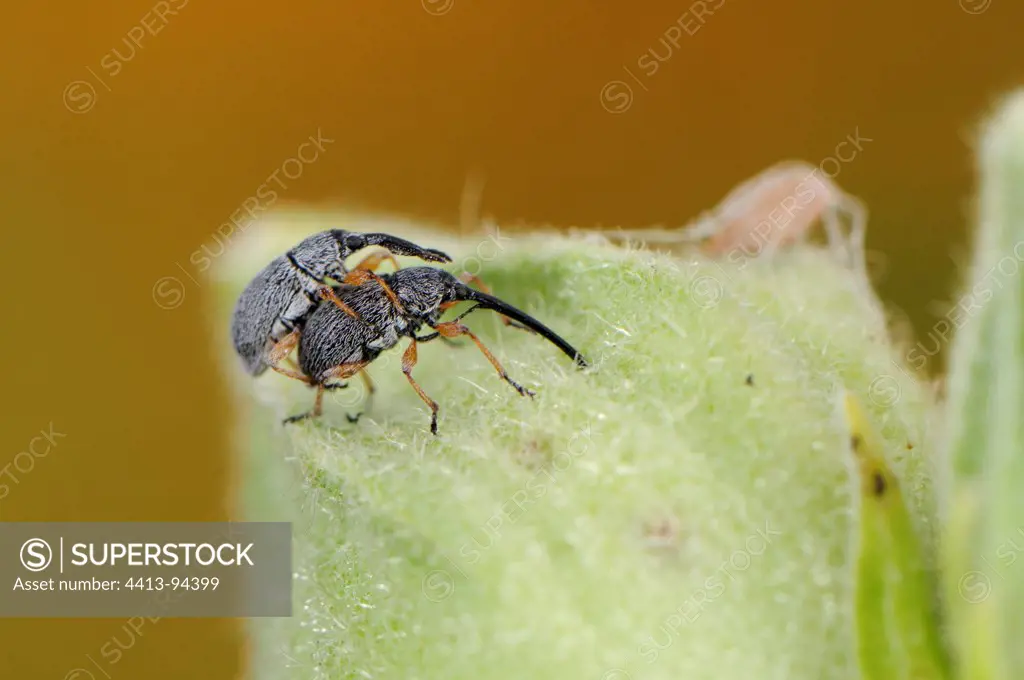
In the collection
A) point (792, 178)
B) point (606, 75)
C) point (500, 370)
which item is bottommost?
point (500, 370)

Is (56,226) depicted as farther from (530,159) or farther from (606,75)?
(606,75)

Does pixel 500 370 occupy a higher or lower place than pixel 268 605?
higher

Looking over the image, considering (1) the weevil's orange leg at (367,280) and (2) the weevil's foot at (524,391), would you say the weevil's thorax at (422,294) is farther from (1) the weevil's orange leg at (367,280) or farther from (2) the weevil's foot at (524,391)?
(2) the weevil's foot at (524,391)

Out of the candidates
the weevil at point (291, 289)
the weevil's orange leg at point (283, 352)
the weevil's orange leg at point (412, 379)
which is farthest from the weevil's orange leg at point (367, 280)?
the weevil's orange leg at point (283, 352)

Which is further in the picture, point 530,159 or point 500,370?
point 530,159

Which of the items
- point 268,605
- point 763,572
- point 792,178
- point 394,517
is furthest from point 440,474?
point 792,178

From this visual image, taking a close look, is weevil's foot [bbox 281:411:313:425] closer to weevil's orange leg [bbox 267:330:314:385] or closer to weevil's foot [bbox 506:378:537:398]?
weevil's orange leg [bbox 267:330:314:385]

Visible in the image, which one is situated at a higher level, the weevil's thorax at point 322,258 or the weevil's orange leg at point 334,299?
the weevil's thorax at point 322,258
